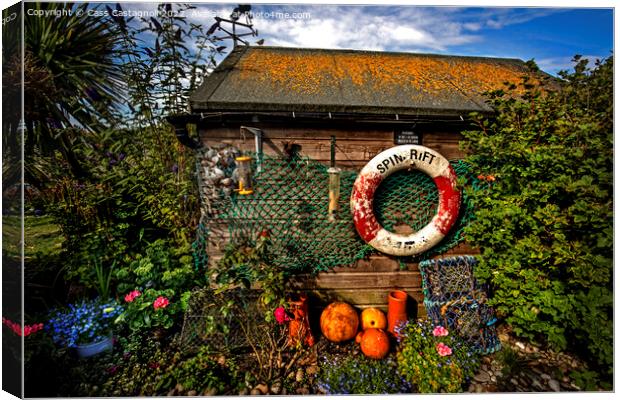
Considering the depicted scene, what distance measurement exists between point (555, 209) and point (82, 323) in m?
3.88

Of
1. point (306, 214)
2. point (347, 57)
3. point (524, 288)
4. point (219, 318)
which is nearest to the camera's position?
point (524, 288)

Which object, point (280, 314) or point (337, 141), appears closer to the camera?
point (280, 314)

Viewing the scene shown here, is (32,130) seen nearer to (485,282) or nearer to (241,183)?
(241,183)

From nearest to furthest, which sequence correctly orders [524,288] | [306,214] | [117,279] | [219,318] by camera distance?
[524,288] < [219,318] < [306,214] < [117,279]

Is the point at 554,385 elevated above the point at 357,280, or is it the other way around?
the point at 357,280

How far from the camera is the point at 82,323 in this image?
88.0 inches

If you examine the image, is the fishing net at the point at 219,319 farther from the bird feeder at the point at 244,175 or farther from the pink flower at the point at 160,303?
the bird feeder at the point at 244,175

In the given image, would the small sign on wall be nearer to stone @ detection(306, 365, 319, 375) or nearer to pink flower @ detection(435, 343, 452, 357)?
pink flower @ detection(435, 343, 452, 357)

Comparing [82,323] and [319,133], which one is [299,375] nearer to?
[82,323]

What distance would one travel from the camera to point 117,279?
2.69 m

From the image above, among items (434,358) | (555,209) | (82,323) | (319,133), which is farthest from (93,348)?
(555,209)

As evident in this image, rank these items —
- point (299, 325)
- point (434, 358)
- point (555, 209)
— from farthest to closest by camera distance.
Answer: point (299, 325)
point (434, 358)
point (555, 209)

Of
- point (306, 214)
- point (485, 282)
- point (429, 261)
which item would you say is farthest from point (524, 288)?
point (306, 214)

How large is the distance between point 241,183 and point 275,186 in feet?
1.04
